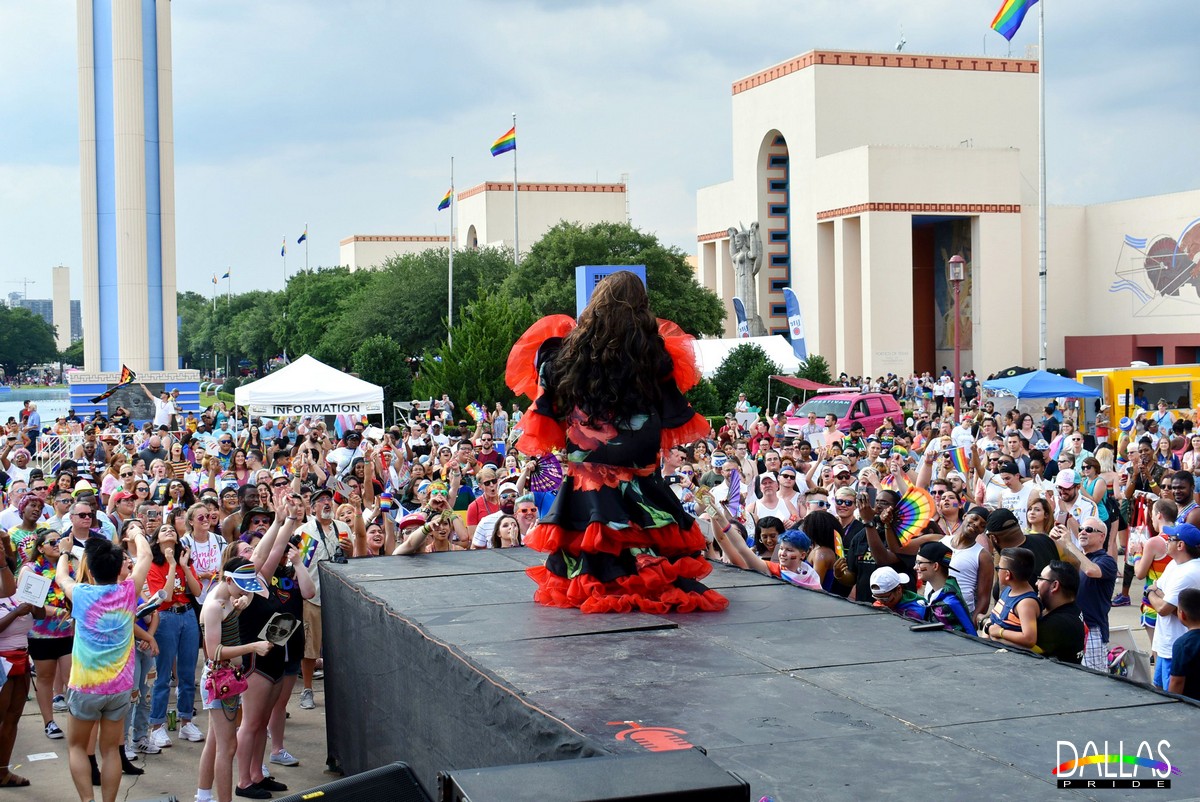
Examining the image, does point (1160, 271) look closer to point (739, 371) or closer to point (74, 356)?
point (739, 371)

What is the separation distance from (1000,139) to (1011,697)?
5252 centimetres

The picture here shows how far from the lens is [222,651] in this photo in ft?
22.7

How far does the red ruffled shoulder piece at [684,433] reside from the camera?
19.0 ft

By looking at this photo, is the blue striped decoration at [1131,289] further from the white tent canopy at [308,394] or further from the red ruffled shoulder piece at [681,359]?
the red ruffled shoulder piece at [681,359]

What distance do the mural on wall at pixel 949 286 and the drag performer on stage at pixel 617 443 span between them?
1709 inches

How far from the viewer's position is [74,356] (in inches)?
4911

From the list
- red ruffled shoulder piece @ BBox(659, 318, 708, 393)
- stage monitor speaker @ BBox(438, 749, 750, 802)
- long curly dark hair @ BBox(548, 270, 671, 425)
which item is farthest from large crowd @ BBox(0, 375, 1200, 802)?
stage monitor speaker @ BBox(438, 749, 750, 802)

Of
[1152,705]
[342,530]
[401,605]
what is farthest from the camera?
[342,530]

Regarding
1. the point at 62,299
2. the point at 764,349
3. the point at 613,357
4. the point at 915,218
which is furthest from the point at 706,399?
the point at 62,299

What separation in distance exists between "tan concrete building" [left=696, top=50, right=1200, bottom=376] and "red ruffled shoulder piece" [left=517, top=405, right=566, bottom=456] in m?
41.4

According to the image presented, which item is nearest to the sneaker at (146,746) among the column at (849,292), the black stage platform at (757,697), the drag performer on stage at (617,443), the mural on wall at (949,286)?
the black stage platform at (757,697)

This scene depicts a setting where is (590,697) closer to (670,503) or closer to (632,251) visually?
(670,503)

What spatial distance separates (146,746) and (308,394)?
14240mm

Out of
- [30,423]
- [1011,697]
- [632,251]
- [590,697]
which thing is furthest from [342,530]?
[632,251]
